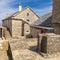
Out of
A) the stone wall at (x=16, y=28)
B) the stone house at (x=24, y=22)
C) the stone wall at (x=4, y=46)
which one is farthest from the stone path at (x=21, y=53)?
the stone wall at (x=16, y=28)

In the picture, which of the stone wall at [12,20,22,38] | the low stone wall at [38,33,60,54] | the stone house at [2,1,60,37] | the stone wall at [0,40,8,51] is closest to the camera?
the low stone wall at [38,33,60,54]

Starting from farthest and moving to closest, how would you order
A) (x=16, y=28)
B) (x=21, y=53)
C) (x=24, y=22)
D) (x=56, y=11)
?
(x=16, y=28) < (x=24, y=22) < (x=56, y=11) < (x=21, y=53)

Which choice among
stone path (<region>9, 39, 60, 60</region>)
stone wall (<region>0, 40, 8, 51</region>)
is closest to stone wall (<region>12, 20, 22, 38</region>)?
stone wall (<region>0, 40, 8, 51</region>)

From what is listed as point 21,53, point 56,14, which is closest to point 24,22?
point 56,14

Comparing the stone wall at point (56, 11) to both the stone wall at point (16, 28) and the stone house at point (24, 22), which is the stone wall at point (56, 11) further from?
the stone wall at point (16, 28)

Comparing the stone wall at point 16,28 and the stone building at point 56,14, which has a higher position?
the stone building at point 56,14

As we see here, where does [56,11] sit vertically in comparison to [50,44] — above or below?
above

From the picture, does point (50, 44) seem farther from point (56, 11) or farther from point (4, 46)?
point (56, 11)

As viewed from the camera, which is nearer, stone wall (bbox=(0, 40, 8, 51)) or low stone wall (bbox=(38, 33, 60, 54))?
low stone wall (bbox=(38, 33, 60, 54))

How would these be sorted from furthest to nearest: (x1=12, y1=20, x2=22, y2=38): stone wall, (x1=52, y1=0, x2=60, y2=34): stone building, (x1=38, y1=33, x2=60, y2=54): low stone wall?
(x1=12, y1=20, x2=22, y2=38): stone wall < (x1=52, y1=0, x2=60, y2=34): stone building < (x1=38, y1=33, x2=60, y2=54): low stone wall

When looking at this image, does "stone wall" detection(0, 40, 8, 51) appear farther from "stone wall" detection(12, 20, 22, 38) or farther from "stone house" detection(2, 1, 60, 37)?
"stone wall" detection(12, 20, 22, 38)

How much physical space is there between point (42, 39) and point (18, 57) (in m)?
2.52

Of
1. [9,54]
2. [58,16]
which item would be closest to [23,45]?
[9,54]

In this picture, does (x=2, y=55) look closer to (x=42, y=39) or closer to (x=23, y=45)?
(x=23, y=45)
